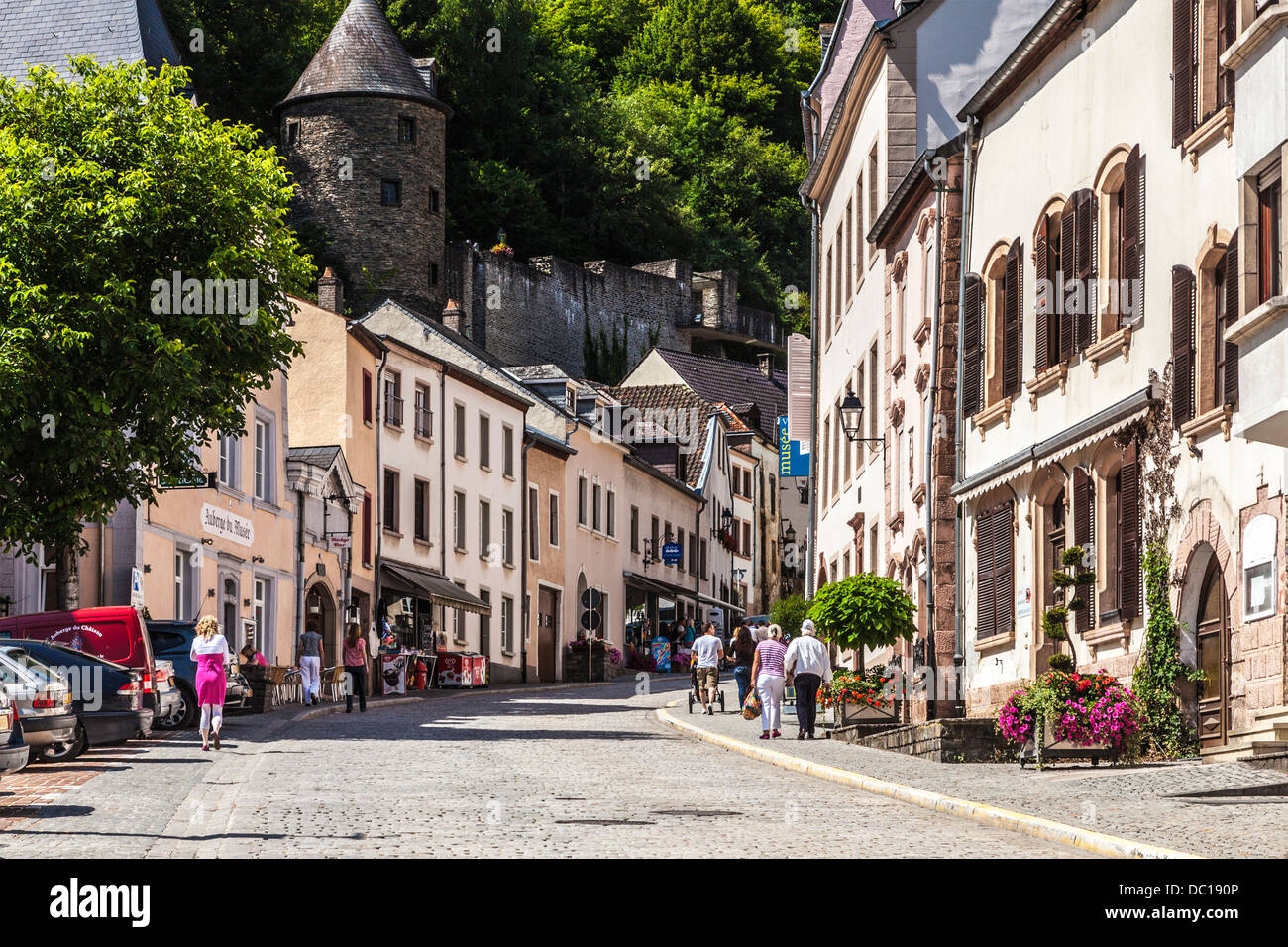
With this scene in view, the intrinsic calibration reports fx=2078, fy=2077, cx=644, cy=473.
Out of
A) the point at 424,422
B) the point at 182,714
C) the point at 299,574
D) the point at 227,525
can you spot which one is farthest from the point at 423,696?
the point at 182,714

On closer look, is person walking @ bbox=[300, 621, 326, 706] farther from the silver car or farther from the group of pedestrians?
the silver car

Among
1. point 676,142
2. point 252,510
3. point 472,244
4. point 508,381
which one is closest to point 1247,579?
point 252,510

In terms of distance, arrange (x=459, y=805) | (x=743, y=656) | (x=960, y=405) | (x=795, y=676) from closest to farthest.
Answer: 1. (x=459, y=805)
2. (x=795, y=676)
3. (x=960, y=405)
4. (x=743, y=656)

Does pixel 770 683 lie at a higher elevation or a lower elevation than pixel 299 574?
lower

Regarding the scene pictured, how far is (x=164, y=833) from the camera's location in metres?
13.8

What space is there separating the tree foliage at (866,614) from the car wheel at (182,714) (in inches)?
344

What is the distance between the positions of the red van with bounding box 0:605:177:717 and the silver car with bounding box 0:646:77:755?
4.90 metres

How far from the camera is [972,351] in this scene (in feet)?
94.4

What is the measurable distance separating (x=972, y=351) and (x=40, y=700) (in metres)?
14.4

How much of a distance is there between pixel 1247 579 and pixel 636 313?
76.5 metres

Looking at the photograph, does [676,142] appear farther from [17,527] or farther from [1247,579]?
[1247,579]

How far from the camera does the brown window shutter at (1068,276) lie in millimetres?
24047

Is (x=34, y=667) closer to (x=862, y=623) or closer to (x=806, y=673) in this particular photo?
(x=806, y=673)

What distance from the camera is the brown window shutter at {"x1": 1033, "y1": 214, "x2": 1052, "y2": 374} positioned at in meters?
25.3
